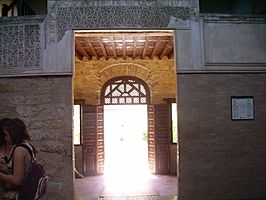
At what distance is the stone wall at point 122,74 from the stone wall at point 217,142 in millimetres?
3727

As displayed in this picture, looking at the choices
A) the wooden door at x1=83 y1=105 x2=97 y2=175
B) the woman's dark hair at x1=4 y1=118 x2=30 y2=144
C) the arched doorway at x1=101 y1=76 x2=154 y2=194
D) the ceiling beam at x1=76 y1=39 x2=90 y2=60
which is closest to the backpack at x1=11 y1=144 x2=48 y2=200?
the woman's dark hair at x1=4 y1=118 x2=30 y2=144

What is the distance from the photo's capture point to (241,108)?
5.93 meters

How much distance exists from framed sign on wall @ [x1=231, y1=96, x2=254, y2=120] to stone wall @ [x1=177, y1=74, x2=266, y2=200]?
0.08m

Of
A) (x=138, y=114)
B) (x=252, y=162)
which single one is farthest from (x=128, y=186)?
(x=138, y=114)

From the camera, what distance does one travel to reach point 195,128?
5.83m

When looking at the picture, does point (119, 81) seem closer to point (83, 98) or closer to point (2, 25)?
point (83, 98)

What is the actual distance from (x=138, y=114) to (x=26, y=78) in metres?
10.6

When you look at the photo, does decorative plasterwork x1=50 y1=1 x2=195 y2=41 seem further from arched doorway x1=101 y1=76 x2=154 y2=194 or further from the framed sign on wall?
arched doorway x1=101 y1=76 x2=154 y2=194

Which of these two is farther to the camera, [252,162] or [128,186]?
[128,186]

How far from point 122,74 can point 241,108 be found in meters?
4.61

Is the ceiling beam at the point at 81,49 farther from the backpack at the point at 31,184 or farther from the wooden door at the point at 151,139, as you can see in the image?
the backpack at the point at 31,184

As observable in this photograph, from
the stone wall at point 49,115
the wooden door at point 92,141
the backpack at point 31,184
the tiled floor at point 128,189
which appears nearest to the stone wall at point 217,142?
the tiled floor at point 128,189

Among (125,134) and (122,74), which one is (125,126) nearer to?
(125,134)

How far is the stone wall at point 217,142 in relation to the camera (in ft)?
18.9
